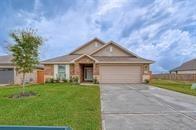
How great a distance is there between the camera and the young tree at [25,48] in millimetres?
16016

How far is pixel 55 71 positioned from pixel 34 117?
23019 millimetres

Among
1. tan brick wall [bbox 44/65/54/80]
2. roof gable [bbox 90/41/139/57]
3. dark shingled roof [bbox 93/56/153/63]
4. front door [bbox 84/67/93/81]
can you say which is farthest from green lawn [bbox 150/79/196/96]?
tan brick wall [bbox 44/65/54/80]

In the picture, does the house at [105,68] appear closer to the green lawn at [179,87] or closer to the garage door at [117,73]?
the garage door at [117,73]

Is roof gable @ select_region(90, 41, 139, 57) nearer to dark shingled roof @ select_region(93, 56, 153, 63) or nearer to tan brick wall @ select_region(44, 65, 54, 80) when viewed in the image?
dark shingled roof @ select_region(93, 56, 153, 63)

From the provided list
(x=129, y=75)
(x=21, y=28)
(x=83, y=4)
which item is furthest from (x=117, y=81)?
(x=21, y=28)

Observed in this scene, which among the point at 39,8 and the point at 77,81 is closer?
the point at 39,8

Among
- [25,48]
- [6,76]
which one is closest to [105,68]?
[6,76]

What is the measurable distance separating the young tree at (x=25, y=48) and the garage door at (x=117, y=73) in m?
15.0

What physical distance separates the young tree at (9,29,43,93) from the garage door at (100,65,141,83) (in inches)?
591

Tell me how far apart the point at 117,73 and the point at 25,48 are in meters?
16.3

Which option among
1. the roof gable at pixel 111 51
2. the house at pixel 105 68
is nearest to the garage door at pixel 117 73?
the house at pixel 105 68

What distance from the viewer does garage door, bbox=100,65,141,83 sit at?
30797 mm

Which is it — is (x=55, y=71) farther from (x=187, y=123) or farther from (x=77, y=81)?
(x=187, y=123)

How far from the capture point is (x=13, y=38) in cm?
1602
